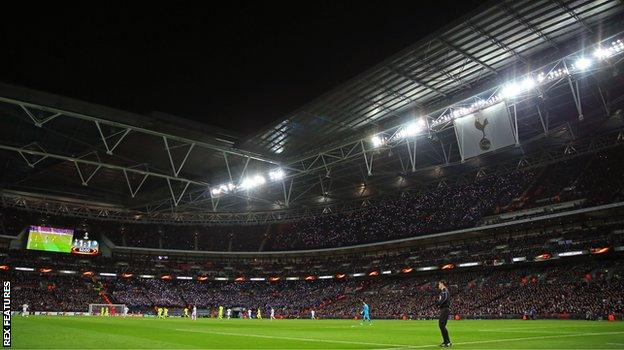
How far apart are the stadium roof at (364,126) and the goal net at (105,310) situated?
15.3 metres

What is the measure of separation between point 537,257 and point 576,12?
31572mm

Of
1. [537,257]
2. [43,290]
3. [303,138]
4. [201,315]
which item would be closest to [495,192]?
[537,257]

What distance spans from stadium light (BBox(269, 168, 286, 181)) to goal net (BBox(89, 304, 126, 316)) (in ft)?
107

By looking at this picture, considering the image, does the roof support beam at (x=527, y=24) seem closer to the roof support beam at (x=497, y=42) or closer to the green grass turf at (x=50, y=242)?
the roof support beam at (x=497, y=42)

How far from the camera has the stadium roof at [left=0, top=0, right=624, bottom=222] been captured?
76.6ft

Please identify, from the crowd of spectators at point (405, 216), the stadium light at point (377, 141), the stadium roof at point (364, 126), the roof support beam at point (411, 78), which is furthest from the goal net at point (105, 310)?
the roof support beam at point (411, 78)

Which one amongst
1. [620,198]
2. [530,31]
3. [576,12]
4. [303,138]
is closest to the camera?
[576,12]

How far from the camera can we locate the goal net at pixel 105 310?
57.2 metres

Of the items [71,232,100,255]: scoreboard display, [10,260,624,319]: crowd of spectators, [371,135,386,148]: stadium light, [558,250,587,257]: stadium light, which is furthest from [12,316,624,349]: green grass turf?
[71,232,100,255]: scoreboard display

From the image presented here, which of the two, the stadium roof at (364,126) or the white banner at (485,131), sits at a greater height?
Result: the stadium roof at (364,126)

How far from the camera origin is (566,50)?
23.5 meters

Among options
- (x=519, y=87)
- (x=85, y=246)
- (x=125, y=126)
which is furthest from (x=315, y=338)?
(x=85, y=246)

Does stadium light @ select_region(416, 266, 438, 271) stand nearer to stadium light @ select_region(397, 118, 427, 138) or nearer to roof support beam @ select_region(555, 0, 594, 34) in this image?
stadium light @ select_region(397, 118, 427, 138)

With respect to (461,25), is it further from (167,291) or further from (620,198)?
(167,291)
